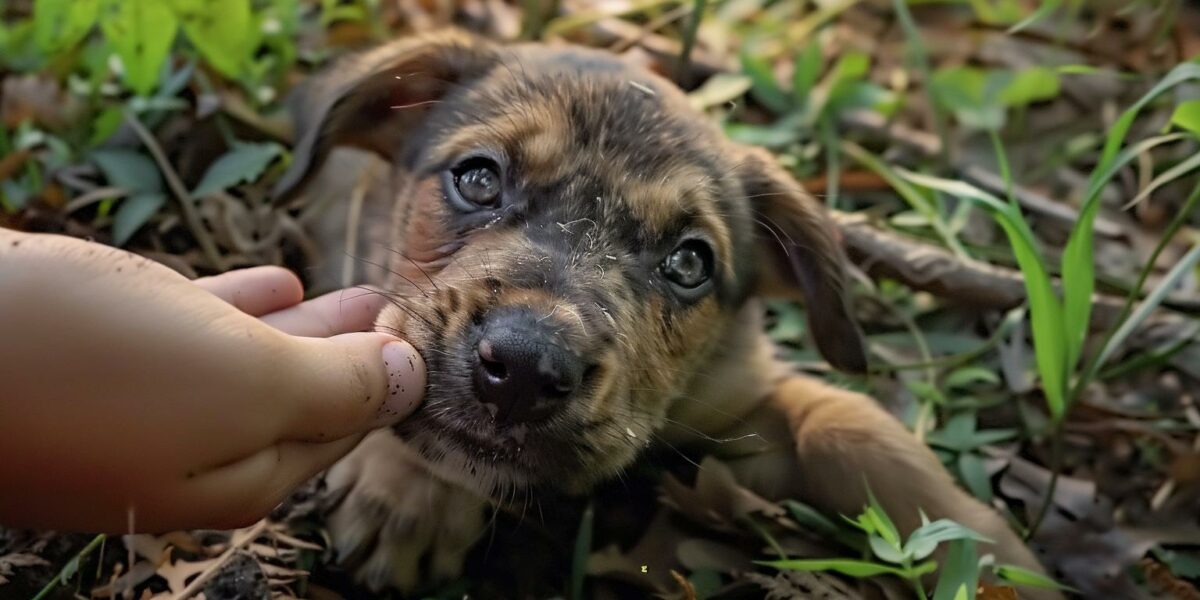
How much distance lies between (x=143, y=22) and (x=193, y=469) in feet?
7.52

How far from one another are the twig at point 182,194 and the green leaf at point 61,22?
0.35m

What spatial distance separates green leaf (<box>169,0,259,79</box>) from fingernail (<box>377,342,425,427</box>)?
6.50 ft

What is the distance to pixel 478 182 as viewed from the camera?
2492mm

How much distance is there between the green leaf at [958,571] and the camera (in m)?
2.12

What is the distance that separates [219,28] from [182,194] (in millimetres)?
651

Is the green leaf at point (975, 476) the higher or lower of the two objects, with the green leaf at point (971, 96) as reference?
lower

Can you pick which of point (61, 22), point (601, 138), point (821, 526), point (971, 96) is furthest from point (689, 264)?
point (61, 22)

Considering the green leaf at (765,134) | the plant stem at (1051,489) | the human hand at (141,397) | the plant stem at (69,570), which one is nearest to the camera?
the human hand at (141,397)

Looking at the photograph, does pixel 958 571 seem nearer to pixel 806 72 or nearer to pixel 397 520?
pixel 397 520

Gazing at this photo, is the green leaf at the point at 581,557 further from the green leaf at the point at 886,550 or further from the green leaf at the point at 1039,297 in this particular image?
the green leaf at the point at 1039,297

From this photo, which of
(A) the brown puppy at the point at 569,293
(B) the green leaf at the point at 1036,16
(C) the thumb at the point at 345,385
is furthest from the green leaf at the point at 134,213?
(B) the green leaf at the point at 1036,16

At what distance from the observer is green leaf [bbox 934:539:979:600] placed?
2.12 meters

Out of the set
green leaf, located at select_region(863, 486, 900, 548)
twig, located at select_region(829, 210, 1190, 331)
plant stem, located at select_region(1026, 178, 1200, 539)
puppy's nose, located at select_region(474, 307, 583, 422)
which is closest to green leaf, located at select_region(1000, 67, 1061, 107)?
twig, located at select_region(829, 210, 1190, 331)

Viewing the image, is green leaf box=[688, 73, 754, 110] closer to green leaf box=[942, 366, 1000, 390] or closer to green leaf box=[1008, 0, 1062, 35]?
green leaf box=[1008, 0, 1062, 35]
